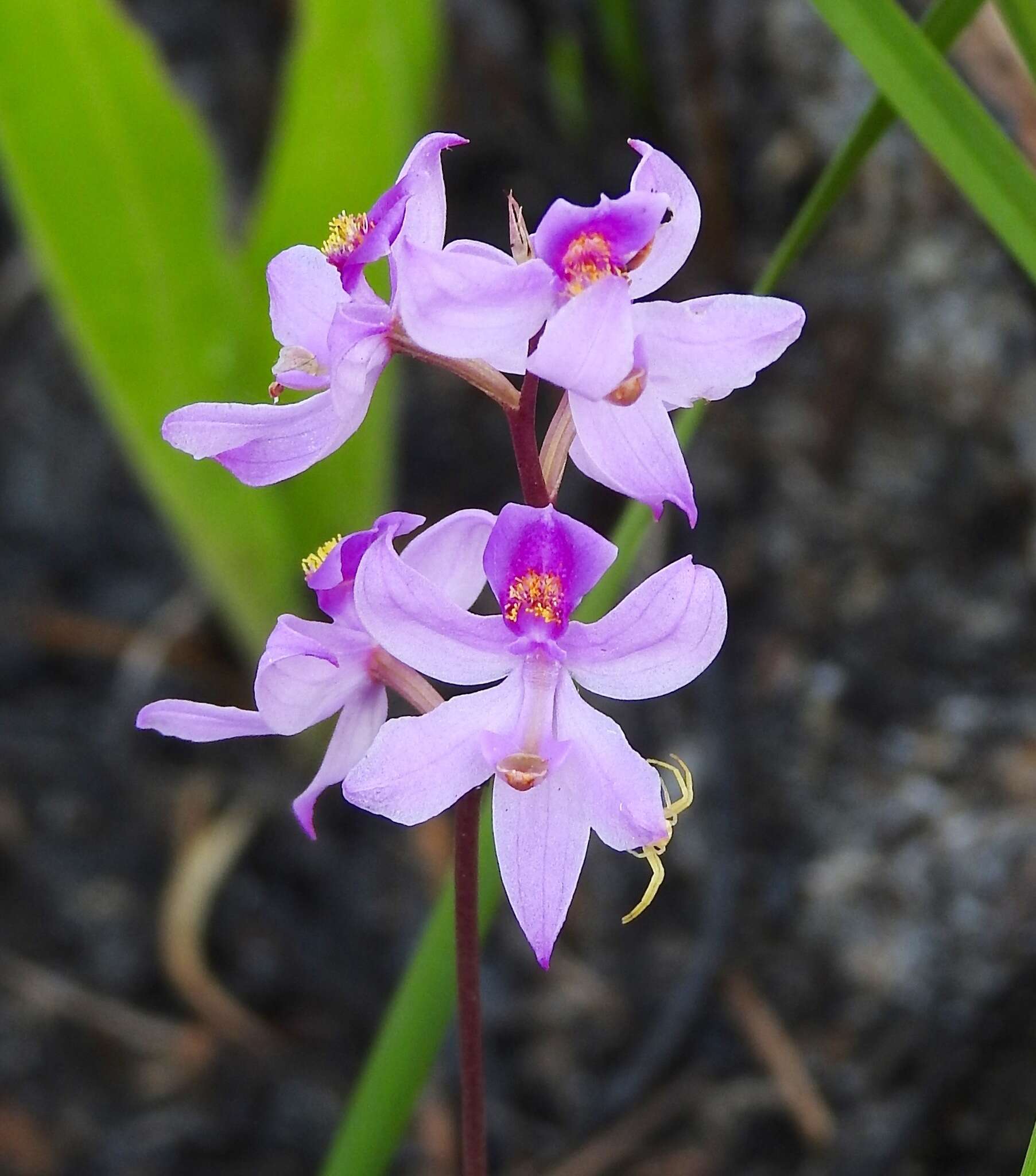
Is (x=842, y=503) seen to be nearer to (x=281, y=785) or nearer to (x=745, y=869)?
(x=745, y=869)

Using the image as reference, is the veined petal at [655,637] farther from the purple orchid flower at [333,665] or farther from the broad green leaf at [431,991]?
the broad green leaf at [431,991]

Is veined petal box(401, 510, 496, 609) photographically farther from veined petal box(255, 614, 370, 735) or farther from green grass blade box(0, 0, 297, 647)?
green grass blade box(0, 0, 297, 647)

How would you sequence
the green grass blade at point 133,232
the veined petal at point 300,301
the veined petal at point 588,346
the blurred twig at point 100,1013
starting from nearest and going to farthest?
the veined petal at point 588,346 < the veined petal at point 300,301 < the green grass blade at point 133,232 < the blurred twig at point 100,1013

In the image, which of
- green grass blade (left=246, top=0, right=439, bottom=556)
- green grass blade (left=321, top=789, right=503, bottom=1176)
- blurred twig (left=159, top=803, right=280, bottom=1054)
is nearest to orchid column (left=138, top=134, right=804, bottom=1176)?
green grass blade (left=321, top=789, right=503, bottom=1176)

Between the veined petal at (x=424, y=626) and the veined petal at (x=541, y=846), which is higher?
the veined petal at (x=424, y=626)

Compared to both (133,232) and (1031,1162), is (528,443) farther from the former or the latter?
(133,232)

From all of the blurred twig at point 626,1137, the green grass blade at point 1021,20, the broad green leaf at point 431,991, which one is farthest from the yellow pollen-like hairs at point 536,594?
the blurred twig at point 626,1137

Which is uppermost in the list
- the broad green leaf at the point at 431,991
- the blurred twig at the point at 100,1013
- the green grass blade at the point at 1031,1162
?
the broad green leaf at the point at 431,991
